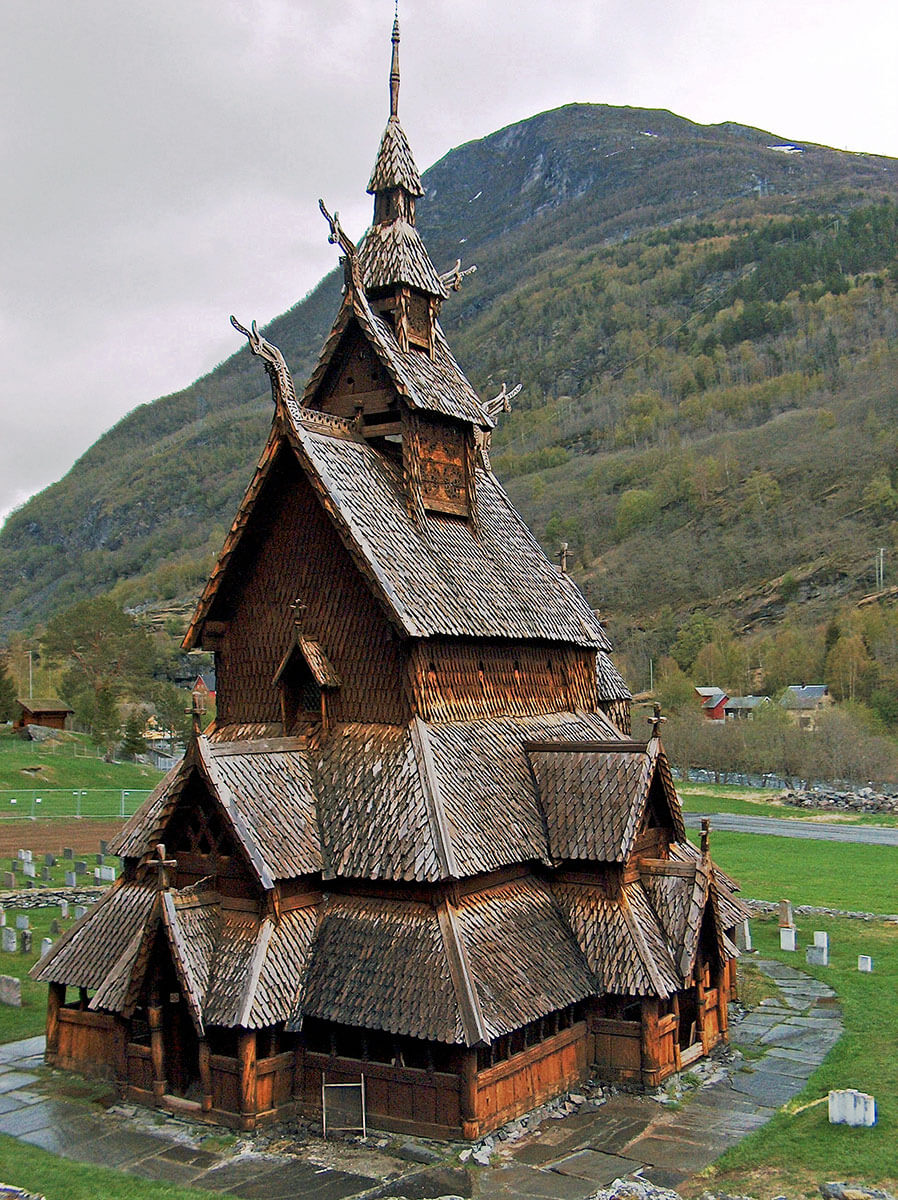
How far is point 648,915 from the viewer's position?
18.4 meters

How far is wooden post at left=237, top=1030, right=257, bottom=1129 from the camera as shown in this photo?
15539mm

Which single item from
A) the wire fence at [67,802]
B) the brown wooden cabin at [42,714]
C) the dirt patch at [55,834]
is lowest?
the dirt patch at [55,834]

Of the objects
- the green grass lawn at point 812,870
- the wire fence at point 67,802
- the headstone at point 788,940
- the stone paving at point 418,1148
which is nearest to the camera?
the stone paving at point 418,1148

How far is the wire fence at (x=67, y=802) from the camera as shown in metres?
51.9

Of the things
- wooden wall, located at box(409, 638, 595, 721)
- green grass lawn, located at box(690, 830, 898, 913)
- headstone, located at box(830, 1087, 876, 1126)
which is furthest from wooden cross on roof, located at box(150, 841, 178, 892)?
green grass lawn, located at box(690, 830, 898, 913)

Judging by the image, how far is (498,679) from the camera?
790 inches

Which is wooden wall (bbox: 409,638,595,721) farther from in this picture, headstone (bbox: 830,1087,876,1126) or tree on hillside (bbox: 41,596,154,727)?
tree on hillside (bbox: 41,596,154,727)

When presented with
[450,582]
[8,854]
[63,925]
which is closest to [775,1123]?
[450,582]

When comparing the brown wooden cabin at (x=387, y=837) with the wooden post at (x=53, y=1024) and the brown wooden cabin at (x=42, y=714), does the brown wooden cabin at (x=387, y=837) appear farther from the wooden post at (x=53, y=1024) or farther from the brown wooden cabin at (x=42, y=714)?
the brown wooden cabin at (x=42, y=714)

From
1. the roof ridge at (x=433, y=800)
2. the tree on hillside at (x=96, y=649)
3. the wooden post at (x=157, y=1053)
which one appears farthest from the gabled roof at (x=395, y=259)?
the tree on hillside at (x=96, y=649)

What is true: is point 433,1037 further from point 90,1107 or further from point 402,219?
point 402,219

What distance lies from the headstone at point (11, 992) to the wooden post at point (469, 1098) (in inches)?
453

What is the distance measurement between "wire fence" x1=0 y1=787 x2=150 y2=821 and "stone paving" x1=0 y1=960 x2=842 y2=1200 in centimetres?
3499

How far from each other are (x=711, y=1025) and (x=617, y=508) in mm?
147982
